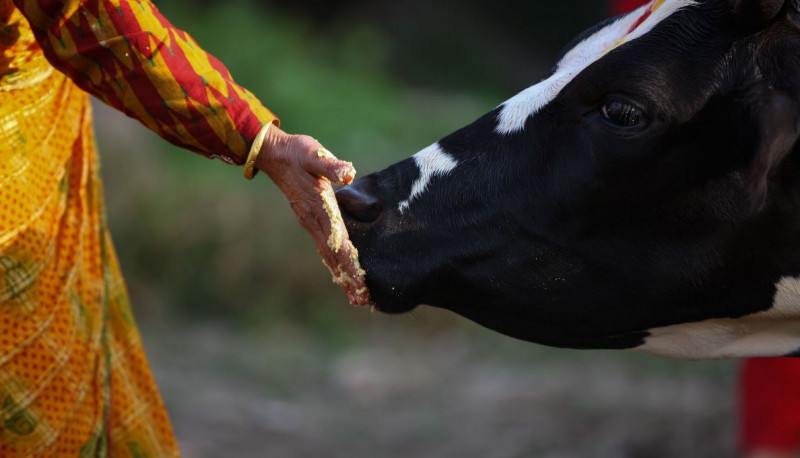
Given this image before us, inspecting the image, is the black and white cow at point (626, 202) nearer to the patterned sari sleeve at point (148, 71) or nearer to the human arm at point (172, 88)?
the human arm at point (172, 88)

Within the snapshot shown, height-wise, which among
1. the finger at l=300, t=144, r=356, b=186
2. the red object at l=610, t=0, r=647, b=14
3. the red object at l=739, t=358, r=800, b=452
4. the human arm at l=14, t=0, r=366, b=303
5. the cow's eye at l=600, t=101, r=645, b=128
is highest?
the red object at l=610, t=0, r=647, b=14

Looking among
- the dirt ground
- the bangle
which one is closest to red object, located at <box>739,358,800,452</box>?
the dirt ground

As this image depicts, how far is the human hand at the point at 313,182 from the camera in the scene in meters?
1.59

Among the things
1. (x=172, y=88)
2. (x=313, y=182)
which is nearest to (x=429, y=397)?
(x=313, y=182)

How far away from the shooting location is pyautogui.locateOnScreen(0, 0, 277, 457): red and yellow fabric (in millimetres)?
1541

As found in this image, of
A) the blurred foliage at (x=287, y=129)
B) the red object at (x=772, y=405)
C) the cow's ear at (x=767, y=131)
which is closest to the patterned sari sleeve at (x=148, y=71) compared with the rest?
the cow's ear at (x=767, y=131)

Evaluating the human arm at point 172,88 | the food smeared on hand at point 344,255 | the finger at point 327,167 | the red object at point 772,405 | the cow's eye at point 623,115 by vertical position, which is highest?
the red object at point 772,405

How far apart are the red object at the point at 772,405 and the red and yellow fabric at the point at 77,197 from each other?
6.46 feet

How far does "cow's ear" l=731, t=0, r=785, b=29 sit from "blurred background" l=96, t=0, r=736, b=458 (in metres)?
2.43

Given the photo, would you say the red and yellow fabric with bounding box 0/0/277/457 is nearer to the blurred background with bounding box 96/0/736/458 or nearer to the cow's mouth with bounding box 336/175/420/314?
the cow's mouth with bounding box 336/175/420/314

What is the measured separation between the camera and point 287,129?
6.25 metres

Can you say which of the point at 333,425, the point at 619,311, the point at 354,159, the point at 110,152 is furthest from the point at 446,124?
the point at 619,311

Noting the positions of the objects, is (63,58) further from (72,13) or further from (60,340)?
(60,340)

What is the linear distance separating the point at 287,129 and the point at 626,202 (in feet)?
15.6
